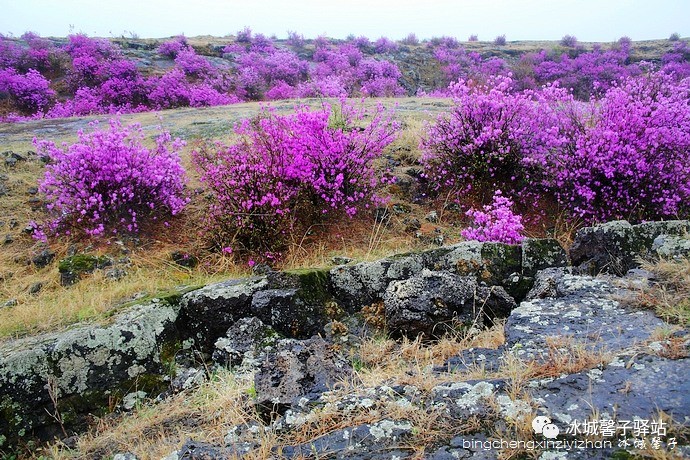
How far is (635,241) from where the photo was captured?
398 cm

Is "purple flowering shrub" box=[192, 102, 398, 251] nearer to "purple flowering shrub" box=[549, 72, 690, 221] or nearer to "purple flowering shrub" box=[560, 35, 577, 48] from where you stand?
"purple flowering shrub" box=[549, 72, 690, 221]

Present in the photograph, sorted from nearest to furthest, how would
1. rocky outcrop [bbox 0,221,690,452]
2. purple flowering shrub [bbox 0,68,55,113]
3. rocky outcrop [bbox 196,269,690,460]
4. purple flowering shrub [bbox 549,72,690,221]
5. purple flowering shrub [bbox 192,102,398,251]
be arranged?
rocky outcrop [bbox 196,269,690,460], rocky outcrop [bbox 0,221,690,452], purple flowering shrub [bbox 192,102,398,251], purple flowering shrub [bbox 549,72,690,221], purple flowering shrub [bbox 0,68,55,113]

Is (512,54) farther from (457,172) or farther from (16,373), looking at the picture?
(16,373)

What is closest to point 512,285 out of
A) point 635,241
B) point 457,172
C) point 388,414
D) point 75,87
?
point 635,241

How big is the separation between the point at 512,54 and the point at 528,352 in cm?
3457

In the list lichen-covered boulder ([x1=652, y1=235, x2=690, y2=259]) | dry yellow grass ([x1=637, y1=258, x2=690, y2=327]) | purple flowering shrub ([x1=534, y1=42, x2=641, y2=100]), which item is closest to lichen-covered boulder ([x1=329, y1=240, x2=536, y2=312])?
lichen-covered boulder ([x1=652, y1=235, x2=690, y2=259])

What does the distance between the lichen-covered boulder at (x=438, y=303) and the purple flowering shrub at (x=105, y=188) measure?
3.98 metres

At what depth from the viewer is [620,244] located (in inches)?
156

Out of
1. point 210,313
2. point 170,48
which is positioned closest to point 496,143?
point 210,313

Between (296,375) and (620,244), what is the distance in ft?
9.97

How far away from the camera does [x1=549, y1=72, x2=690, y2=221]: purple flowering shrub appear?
20.4 feet

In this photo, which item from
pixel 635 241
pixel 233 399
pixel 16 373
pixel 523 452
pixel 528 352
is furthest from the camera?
pixel 635 241

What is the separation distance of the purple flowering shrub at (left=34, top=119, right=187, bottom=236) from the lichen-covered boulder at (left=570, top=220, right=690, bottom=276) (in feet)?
16.7

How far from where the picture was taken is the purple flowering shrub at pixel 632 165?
6.22 meters
